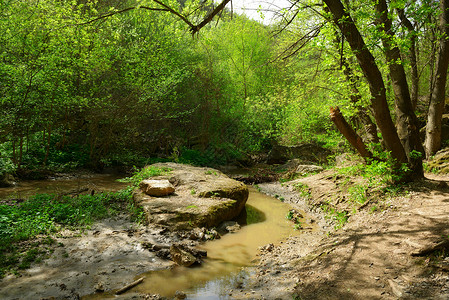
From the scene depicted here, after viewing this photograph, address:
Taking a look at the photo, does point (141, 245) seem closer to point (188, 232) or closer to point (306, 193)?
point (188, 232)

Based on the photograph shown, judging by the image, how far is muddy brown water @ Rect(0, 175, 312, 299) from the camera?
4027mm

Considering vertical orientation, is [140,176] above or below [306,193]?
above

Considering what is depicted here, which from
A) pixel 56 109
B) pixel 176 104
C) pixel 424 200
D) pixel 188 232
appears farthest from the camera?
pixel 176 104

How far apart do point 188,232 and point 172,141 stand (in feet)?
40.9

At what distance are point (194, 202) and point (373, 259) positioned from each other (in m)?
4.27

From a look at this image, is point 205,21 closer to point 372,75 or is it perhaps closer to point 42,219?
point 372,75

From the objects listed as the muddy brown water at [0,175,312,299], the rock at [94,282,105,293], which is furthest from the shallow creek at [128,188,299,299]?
the rock at [94,282,105,293]

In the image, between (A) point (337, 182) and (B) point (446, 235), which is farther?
(A) point (337, 182)

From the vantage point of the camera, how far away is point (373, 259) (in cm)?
384

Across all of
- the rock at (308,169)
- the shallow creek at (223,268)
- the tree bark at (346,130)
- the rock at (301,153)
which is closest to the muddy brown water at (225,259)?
the shallow creek at (223,268)

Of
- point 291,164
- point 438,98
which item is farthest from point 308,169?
point 438,98

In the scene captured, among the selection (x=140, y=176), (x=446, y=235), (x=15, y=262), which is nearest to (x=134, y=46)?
(x=140, y=176)

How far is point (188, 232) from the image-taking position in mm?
6098

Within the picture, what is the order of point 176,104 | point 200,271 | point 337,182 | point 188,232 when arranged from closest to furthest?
point 200,271 < point 188,232 < point 337,182 < point 176,104
